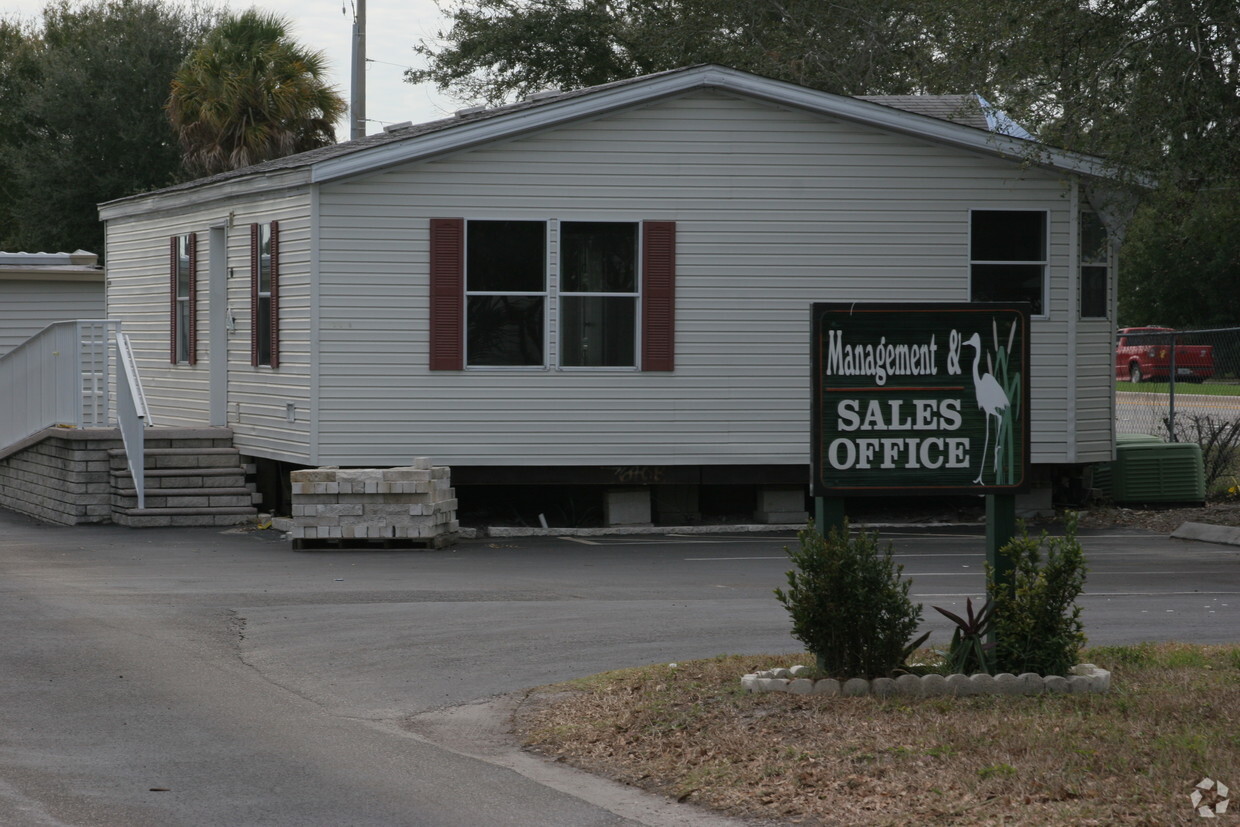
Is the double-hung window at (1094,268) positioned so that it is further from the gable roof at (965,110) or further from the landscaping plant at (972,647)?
the landscaping plant at (972,647)

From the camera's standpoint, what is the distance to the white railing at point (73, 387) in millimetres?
17109

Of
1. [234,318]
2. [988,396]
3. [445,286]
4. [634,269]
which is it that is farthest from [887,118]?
[988,396]

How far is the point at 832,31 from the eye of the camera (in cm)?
3731

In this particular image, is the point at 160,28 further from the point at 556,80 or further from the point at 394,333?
the point at 394,333

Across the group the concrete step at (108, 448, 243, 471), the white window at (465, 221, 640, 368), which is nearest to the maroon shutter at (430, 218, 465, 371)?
the white window at (465, 221, 640, 368)

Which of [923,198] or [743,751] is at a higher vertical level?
[923,198]

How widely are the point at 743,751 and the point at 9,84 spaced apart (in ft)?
154

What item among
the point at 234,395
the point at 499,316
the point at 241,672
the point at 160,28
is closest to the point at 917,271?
the point at 499,316

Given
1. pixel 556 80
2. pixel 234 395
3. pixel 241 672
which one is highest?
pixel 556 80

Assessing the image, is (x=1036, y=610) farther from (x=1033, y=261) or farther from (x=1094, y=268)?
(x=1094, y=268)

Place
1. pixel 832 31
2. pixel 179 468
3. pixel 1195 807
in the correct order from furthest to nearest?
pixel 832 31 → pixel 179 468 → pixel 1195 807

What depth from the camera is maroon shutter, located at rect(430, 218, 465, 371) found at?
16.3 m

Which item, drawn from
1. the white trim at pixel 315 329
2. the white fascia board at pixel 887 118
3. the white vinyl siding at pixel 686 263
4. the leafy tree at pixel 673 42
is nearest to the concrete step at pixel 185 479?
the white trim at pixel 315 329

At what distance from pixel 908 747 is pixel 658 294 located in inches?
405
